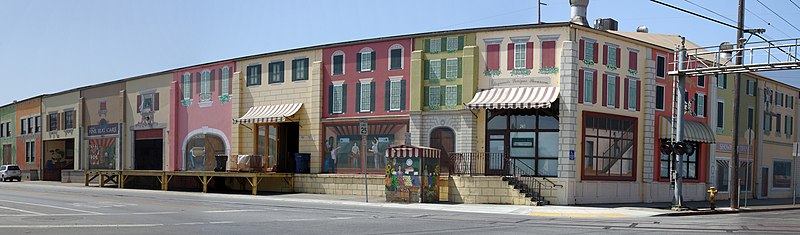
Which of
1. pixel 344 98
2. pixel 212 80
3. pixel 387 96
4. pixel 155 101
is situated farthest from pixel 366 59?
pixel 155 101

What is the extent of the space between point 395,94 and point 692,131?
13.7m

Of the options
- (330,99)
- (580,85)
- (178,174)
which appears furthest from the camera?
(178,174)

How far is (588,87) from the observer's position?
32.4 metres

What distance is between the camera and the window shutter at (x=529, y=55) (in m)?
32.3

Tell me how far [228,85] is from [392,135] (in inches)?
450

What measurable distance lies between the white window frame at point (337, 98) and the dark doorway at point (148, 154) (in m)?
15.1

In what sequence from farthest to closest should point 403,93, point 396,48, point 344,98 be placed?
point 344,98 < point 396,48 < point 403,93

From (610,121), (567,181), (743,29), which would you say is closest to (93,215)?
(567,181)

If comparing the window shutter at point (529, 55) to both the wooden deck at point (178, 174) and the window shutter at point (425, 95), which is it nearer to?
the window shutter at point (425, 95)

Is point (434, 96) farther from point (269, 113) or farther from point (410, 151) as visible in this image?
point (269, 113)

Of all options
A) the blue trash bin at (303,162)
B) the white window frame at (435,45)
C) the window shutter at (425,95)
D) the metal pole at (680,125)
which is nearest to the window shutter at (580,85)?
the metal pole at (680,125)

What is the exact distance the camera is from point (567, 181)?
31.3 meters

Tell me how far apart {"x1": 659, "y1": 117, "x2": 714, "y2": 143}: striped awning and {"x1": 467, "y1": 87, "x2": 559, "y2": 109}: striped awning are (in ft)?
22.7

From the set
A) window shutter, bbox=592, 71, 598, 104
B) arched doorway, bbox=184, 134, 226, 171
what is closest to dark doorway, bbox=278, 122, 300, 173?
arched doorway, bbox=184, 134, 226, 171
